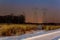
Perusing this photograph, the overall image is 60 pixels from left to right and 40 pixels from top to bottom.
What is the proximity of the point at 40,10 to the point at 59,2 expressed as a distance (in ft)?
1.28

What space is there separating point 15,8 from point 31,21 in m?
0.32

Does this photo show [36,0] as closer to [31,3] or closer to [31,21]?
[31,3]

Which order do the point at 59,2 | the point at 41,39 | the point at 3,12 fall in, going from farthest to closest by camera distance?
the point at 59,2, the point at 3,12, the point at 41,39

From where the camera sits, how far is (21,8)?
6.86 ft

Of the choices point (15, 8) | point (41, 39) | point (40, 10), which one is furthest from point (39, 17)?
point (41, 39)

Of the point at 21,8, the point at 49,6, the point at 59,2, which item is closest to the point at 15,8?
the point at 21,8

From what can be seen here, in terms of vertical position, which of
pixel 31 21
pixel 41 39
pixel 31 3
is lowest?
pixel 31 21

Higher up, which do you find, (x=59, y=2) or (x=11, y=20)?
(x=59, y=2)

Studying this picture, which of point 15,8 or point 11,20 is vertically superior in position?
point 15,8

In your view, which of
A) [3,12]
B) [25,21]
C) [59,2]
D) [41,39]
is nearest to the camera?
[41,39]

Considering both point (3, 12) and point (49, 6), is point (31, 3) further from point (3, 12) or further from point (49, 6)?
point (3, 12)

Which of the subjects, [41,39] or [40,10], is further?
[40,10]

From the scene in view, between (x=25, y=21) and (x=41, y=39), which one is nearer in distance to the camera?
(x=41, y=39)

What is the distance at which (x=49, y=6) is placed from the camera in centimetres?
223
